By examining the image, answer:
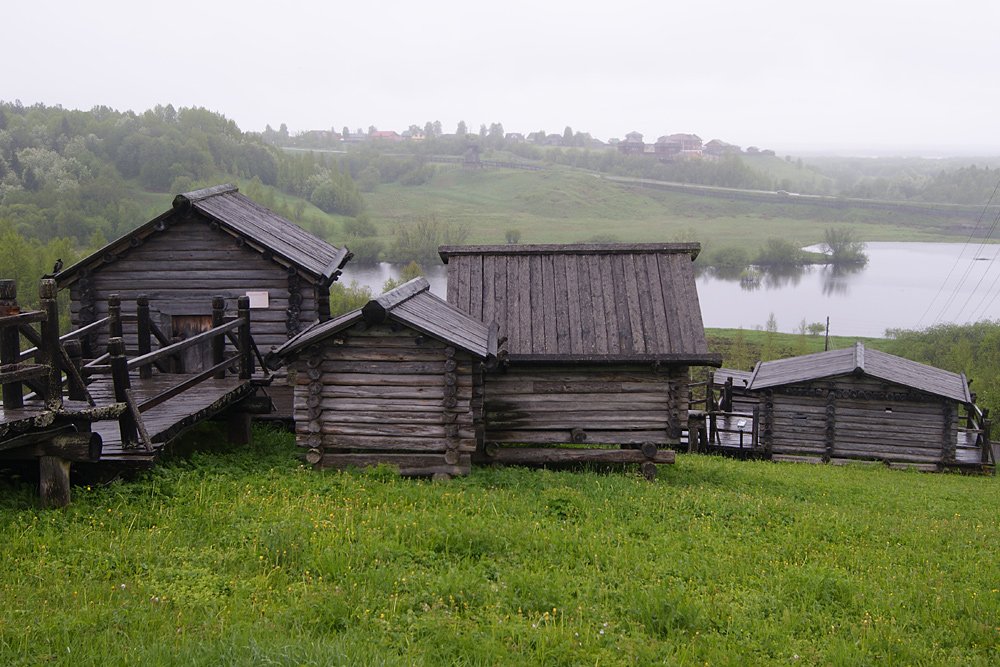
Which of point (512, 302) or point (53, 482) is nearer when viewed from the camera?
point (53, 482)

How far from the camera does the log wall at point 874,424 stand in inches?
1008

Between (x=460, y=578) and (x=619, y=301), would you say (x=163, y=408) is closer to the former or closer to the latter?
(x=460, y=578)

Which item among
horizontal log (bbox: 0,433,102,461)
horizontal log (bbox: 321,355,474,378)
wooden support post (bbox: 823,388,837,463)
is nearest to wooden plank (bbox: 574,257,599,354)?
horizontal log (bbox: 321,355,474,378)

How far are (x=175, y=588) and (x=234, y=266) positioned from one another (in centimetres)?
1161

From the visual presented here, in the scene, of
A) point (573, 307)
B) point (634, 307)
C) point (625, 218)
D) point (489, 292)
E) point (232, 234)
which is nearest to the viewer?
point (634, 307)

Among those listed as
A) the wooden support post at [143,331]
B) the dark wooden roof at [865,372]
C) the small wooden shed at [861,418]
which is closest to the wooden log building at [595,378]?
the wooden support post at [143,331]

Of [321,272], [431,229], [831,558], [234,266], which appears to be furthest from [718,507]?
[431,229]

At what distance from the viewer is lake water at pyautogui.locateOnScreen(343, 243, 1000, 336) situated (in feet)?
317

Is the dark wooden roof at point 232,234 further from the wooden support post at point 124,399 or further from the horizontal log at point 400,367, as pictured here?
the wooden support post at point 124,399

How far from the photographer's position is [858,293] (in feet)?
374

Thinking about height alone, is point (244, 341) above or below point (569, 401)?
above

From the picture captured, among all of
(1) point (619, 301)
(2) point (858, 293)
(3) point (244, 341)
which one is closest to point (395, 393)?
(3) point (244, 341)

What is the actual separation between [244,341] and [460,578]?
8181mm

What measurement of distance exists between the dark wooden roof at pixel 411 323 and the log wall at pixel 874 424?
15.0 metres
